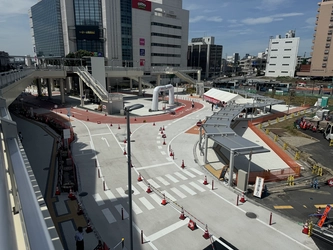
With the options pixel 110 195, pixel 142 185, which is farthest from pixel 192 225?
pixel 110 195

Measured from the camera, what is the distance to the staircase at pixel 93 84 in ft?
141

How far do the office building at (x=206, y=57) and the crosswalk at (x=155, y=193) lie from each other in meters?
133

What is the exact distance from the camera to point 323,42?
104 metres

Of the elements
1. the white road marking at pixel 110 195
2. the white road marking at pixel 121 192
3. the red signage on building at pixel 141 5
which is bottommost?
the white road marking at pixel 121 192

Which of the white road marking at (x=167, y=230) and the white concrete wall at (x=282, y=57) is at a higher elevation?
the white concrete wall at (x=282, y=57)

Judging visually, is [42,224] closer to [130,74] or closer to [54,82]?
[130,74]

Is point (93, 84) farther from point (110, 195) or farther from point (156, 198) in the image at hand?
point (156, 198)

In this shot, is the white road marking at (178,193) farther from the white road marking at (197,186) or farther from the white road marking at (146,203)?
the white road marking at (146,203)

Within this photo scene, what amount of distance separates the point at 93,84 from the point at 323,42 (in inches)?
4211

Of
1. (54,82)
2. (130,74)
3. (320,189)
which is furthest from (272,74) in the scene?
(320,189)

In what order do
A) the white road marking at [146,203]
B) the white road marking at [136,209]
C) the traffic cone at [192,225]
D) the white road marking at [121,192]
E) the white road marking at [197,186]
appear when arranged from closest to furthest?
the traffic cone at [192,225]
the white road marking at [136,209]
the white road marking at [146,203]
the white road marking at [121,192]
the white road marking at [197,186]

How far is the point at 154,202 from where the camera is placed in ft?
50.3

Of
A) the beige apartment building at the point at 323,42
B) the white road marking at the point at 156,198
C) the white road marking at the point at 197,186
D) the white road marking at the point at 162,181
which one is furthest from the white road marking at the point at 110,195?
the beige apartment building at the point at 323,42

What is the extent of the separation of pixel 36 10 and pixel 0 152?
11146 cm
